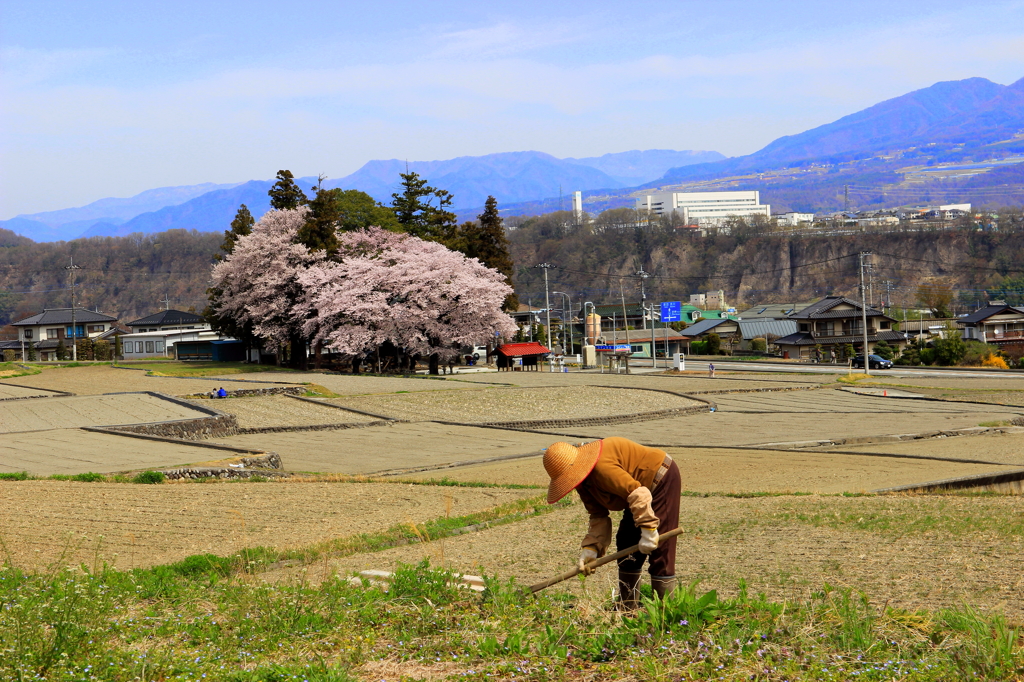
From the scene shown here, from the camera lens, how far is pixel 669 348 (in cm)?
8762

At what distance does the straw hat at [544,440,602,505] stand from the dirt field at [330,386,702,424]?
22209 millimetres

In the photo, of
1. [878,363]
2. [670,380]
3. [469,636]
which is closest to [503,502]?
[469,636]

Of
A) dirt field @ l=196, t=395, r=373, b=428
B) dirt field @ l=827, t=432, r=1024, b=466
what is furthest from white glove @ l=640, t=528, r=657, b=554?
dirt field @ l=196, t=395, r=373, b=428

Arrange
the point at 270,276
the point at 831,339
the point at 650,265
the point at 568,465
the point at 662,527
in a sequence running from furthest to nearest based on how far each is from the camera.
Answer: the point at 650,265, the point at 831,339, the point at 270,276, the point at 662,527, the point at 568,465

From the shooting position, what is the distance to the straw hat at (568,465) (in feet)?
18.4

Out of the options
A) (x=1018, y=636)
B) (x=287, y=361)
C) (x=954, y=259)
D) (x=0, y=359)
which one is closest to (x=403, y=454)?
(x=1018, y=636)

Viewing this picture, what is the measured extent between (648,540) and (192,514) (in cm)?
818

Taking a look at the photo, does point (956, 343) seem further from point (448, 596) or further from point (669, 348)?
point (448, 596)

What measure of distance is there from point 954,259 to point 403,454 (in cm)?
13241

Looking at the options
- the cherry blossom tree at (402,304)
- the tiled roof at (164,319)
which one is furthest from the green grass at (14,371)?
the tiled roof at (164,319)

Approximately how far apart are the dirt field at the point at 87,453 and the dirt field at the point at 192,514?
2608mm

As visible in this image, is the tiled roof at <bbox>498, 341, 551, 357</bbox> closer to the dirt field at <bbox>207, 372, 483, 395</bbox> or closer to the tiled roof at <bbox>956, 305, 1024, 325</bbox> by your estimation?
the dirt field at <bbox>207, 372, 483, 395</bbox>

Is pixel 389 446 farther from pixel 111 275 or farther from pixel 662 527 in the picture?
pixel 111 275

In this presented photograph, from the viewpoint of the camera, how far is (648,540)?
18.1 ft
